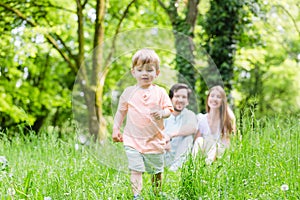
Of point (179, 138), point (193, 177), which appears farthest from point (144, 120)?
point (179, 138)

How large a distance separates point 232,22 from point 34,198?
5820 mm

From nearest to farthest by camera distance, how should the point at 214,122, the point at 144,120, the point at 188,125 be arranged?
the point at 144,120
the point at 188,125
the point at 214,122

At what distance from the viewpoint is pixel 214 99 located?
15.5ft

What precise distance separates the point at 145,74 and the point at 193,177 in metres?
0.70

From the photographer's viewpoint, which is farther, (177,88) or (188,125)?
(188,125)

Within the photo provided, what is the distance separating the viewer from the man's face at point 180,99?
12.6 feet

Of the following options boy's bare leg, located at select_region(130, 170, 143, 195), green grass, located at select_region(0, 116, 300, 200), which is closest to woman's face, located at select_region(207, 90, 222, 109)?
green grass, located at select_region(0, 116, 300, 200)

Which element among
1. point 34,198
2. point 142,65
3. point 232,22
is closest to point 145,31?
point 142,65

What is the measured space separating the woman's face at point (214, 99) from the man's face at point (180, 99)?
81 centimetres

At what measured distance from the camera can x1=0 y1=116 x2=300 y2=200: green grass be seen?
2902 millimetres

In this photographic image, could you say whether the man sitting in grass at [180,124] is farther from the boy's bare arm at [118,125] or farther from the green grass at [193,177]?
the boy's bare arm at [118,125]

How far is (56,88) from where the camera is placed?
466 inches

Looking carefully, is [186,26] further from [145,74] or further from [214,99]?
[145,74]

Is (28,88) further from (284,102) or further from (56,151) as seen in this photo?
(284,102)
